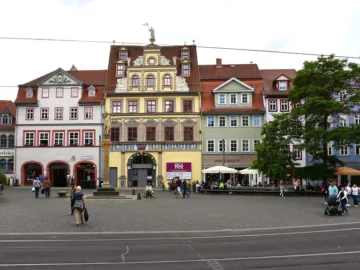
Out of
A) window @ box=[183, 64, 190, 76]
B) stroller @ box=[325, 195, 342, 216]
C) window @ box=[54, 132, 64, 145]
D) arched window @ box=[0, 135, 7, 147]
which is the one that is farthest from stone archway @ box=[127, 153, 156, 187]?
stroller @ box=[325, 195, 342, 216]

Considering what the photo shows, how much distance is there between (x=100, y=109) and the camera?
56.2 meters

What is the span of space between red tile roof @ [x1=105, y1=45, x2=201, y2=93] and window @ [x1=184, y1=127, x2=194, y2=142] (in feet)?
16.3

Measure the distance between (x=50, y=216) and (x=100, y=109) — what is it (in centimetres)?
3660

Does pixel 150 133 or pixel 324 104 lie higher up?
pixel 324 104

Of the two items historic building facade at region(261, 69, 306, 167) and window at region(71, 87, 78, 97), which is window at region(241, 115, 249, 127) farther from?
window at region(71, 87, 78, 97)

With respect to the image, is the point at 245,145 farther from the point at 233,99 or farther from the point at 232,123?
the point at 233,99

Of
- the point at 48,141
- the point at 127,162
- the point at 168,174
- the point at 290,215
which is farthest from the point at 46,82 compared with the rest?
the point at 290,215

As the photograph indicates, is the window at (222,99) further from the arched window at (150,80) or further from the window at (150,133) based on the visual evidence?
the window at (150,133)

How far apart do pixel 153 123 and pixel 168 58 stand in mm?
9549

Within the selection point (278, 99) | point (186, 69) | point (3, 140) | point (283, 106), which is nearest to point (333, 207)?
point (283, 106)

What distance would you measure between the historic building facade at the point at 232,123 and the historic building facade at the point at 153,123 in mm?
1389

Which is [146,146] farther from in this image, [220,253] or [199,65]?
[220,253]

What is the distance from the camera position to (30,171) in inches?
2227

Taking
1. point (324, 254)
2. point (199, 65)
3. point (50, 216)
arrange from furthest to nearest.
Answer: point (199, 65)
point (50, 216)
point (324, 254)
